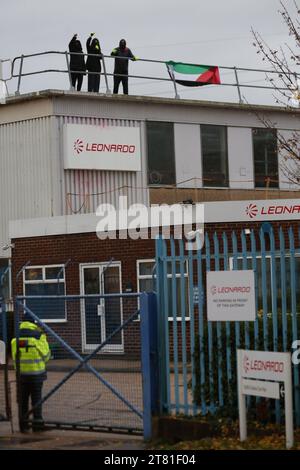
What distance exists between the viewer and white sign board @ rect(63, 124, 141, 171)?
111 feet

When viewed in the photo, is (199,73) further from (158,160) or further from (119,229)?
(119,229)

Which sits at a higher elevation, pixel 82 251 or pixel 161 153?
pixel 161 153

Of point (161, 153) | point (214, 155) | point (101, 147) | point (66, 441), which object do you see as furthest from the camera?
point (214, 155)

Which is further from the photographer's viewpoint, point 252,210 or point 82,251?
point 82,251

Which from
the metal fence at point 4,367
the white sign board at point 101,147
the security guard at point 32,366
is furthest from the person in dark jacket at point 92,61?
the security guard at point 32,366

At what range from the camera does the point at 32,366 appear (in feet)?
50.1

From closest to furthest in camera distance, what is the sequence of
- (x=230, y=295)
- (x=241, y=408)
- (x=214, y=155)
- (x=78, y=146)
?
(x=241, y=408), (x=230, y=295), (x=78, y=146), (x=214, y=155)

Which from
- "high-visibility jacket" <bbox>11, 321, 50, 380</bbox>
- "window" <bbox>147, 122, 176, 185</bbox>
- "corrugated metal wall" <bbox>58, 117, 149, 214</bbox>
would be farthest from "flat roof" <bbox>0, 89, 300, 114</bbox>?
"high-visibility jacket" <bbox>11, 321, 50, 380</bbox>

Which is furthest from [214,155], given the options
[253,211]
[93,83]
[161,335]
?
[161,335]

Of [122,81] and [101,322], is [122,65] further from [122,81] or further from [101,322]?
[101,322]

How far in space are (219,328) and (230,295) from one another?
0.47m

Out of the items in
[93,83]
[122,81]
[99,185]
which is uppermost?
[122,81]

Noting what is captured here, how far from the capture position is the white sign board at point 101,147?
1336 inches

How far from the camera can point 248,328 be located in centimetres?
1276
